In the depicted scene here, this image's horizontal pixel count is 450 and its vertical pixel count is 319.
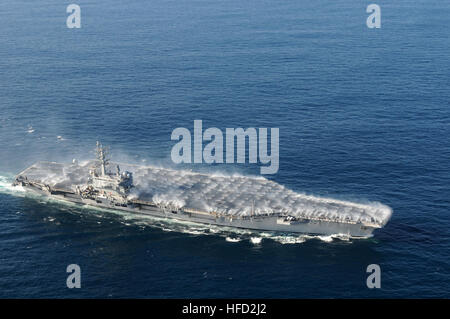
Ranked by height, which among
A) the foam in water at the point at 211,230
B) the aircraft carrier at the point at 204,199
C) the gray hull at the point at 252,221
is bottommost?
the foam in water at the point at 211,230

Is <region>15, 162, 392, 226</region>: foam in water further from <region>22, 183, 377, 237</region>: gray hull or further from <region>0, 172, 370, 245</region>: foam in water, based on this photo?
<region>0, 172, 370, 245</region>: foam in water

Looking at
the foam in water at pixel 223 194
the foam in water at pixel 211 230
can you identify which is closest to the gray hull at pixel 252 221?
the foam in water at pixel 211 230

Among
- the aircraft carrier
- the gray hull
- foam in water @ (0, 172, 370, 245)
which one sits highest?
the aircraft carrier

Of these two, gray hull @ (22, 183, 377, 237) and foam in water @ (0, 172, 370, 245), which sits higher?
gray hull @ (22, 183, 377, 237)

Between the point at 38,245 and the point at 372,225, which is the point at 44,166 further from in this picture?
the point at 372,225

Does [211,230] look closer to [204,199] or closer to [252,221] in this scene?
[204,199]

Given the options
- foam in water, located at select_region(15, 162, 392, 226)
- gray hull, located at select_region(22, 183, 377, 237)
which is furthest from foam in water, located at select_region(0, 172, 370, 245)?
foam in water, located at select_region(15, 162, 392, 226)

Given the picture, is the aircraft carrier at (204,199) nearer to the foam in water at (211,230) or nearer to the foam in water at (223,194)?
the foam in water at (223,194)

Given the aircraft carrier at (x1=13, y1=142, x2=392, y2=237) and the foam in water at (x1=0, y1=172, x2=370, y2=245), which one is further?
the aircraft carrier at (x1=13, y1=142, x2=392, y2=237)

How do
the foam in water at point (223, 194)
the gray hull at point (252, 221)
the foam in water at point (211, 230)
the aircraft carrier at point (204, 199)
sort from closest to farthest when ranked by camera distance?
1. the foam in water at point (211, 230)
2. the gray hull at point (252, 221)
3. the aircraft carrier at point (204, 199)
4. the foam in water at point (223, 194)
